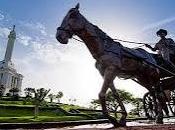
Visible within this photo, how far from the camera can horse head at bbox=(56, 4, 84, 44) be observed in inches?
299

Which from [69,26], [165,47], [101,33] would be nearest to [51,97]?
[165,47]

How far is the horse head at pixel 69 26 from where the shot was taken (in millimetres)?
7598

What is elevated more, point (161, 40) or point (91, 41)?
point (161, 40)

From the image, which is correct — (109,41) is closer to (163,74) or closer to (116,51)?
(116,51)

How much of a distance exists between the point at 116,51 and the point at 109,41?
1.18 ft

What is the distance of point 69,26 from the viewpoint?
7688 mm

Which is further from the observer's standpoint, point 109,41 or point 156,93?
point 156,93

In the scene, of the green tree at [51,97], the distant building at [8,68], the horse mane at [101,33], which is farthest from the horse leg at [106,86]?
the distant building at [8,68]

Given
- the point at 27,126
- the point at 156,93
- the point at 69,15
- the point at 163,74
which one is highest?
the point at 69,15

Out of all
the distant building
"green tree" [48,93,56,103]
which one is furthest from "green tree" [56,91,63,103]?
the distant building

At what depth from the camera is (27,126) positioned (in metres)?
9.30

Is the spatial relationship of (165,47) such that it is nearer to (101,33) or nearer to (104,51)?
(101,33)

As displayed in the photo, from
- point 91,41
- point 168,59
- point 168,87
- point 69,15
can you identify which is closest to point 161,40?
point 168,59

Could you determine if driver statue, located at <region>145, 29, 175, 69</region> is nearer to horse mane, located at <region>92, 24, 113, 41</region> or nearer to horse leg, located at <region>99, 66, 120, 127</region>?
horse mane, located at <region>92, 24, 113, 41</region>
